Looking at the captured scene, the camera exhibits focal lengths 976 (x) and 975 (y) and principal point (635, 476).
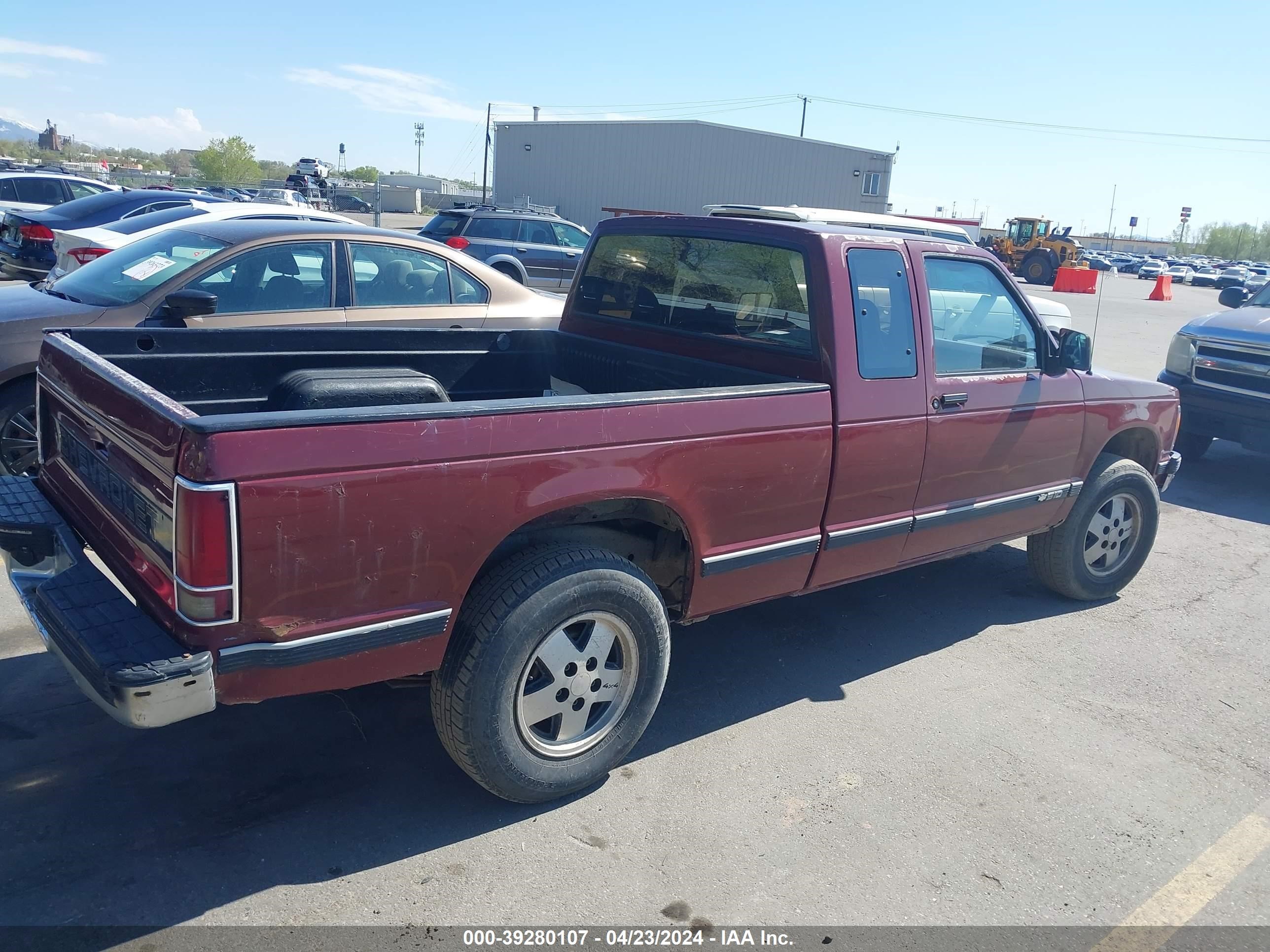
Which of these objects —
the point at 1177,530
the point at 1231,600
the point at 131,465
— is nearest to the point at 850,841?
the point at 131,465

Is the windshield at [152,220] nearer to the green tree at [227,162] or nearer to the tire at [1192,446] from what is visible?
the tire at [1192,446]

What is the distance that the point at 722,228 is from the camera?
4441 mm

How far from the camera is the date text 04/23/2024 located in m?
2.74

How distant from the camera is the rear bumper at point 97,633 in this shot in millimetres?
2484

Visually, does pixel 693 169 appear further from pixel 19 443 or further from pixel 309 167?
pixel 19 443

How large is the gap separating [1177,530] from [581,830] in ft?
19.4

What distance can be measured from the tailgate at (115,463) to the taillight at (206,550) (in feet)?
Result: 0.24

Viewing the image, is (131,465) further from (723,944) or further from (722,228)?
(722,228)

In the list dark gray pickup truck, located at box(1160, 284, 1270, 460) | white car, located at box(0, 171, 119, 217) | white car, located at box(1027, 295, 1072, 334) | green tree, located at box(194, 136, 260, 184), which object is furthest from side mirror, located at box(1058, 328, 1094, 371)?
green tree, located at box(194, 136, 260, 184)

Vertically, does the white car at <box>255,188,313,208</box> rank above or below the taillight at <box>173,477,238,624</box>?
above

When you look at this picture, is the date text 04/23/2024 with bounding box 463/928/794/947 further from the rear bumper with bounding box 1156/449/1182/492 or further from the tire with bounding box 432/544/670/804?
Answer: the rear bumper with bounding box 1156/449/1182/492

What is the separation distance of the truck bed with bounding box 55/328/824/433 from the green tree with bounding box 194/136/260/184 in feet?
243

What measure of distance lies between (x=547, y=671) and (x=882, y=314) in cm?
212

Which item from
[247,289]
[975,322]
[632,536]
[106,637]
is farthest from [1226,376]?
[106,637]
